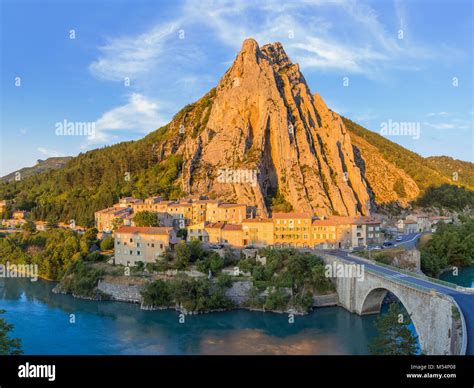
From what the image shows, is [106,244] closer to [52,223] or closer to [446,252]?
[52,223]

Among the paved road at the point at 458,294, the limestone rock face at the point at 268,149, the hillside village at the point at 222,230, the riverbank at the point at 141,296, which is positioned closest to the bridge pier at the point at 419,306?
the paved road at the point at 458,294

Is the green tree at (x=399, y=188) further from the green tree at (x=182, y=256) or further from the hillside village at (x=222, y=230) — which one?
the green tree at (x=182, y=256)

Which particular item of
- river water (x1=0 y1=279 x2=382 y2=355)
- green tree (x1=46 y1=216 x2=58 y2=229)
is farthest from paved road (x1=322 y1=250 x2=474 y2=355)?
green tree (x1=46 y1=216 x2=58 y2=229)

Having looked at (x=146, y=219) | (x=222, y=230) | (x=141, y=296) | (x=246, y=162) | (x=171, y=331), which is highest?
(x=246, y=162)

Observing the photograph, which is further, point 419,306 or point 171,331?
point 171,331

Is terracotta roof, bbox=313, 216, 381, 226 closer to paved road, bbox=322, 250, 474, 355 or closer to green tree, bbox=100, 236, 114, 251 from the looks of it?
paved road, bbox=322, 250, 474, 355
